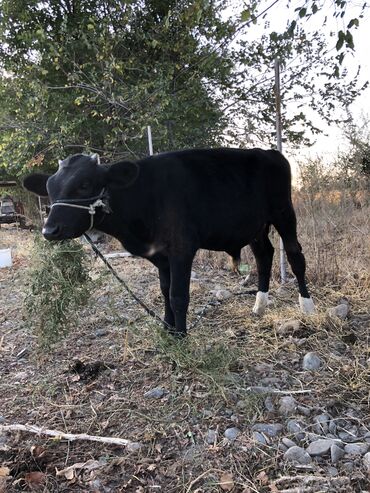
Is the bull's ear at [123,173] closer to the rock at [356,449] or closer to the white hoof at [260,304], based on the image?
the white hoof at [260,304]

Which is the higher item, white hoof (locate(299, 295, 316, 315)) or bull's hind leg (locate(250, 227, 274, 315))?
bull's hind leg (locate(250, 227, 274, 315))

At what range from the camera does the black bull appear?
3.06m

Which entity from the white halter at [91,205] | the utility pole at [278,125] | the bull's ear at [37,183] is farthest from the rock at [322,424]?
the utility pole at [278,125]

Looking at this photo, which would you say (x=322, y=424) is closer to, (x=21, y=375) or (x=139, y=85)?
(x=21, y=375)

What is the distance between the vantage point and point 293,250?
4414 mm

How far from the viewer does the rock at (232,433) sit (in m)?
2.46

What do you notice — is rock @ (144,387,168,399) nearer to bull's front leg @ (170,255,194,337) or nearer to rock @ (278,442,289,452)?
bull's front leg @ (170,255,194,337)

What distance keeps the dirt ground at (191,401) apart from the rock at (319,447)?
3 cm

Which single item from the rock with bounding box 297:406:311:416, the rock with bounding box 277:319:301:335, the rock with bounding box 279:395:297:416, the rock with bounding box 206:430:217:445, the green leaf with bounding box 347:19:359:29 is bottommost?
the rock with bounding box 206:430:217:445

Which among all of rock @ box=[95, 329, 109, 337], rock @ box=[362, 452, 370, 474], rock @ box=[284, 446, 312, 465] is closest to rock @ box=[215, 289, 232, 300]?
rock @ box=[95, 329, 109, 337]

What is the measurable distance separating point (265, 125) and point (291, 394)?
586cm

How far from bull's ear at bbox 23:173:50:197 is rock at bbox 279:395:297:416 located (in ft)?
7.95

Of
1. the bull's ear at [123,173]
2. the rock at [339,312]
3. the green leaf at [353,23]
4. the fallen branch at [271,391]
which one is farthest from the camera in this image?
the rock at [339,312]

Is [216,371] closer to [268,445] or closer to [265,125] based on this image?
[268,445]
